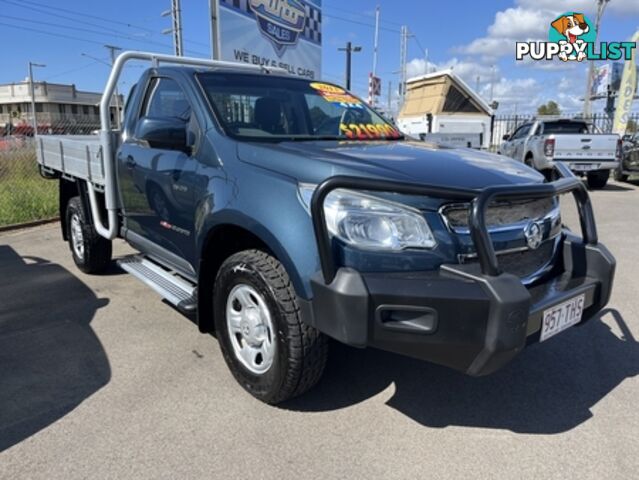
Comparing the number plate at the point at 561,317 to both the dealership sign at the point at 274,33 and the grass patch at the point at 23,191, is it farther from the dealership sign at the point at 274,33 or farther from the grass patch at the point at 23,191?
the grass patch at the point at 23,191

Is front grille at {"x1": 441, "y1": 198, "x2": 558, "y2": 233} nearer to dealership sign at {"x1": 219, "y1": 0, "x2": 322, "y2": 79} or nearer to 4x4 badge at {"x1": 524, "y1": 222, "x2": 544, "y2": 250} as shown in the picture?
4x4 badge at {"x1": 524, "y1": 222, "x2": 544, "y2": 250}

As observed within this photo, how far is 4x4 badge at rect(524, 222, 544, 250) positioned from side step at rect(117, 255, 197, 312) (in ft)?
6.51

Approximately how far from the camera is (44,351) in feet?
11.9

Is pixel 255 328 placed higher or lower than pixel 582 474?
higher

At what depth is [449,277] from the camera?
2297 mm

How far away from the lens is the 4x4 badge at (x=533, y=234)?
267 cm

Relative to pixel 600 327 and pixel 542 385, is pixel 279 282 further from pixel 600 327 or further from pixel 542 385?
pixel 600 327

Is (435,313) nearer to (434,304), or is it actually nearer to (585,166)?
(434,304)

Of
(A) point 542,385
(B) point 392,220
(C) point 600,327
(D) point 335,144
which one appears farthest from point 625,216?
(B) point 392,220

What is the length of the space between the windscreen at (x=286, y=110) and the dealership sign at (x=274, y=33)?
473 centimetres

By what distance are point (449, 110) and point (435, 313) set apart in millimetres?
18354

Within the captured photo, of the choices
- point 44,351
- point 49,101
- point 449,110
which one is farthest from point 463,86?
point 49,101

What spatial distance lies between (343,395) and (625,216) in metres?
7.97

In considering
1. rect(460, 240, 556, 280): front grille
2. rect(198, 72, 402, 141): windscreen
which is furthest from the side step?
rect(460, 240, 556, 280): front grille
